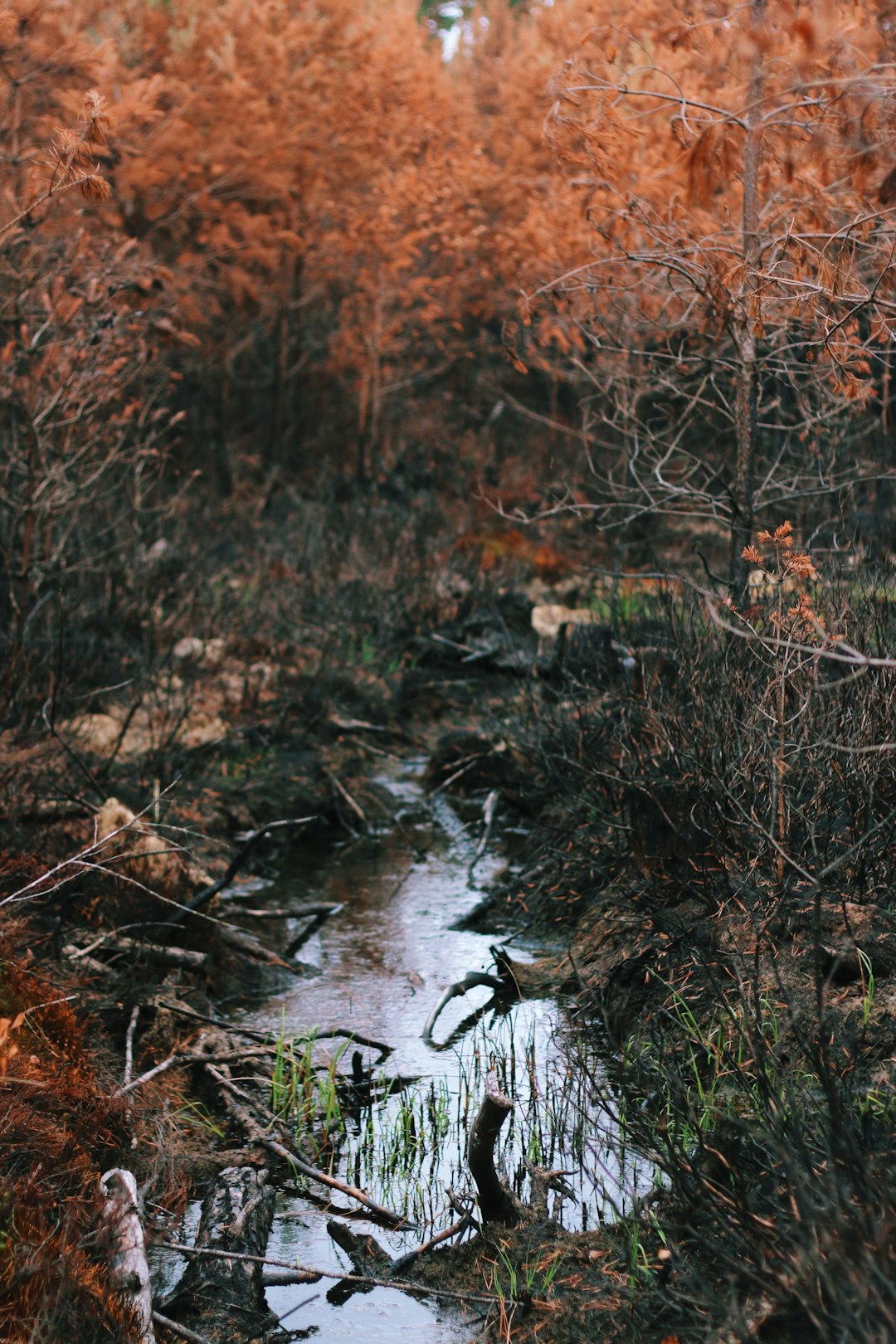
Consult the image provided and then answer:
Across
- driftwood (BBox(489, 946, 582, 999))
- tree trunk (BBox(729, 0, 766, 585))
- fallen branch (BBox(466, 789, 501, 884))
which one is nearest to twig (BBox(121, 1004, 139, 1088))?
driftwood (BBox(489, 946, 582, 999))

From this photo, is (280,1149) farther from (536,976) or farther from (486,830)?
(486,830)

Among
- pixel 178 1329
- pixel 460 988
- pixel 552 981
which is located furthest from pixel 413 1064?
pixel 178 1329

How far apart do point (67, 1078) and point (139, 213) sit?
1342 cm

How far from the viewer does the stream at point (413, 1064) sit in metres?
3.65

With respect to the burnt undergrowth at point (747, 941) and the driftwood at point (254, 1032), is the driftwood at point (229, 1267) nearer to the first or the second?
the driftwood at point (254, 1032)

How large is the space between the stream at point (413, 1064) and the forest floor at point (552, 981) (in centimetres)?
19

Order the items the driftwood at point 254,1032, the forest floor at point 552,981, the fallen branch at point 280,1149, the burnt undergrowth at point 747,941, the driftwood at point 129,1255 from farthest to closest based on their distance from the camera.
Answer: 1. the driftwood at point 254,1032
2. the fallen branch at point 280,1149
3. the driftwood at point 129,1255
4. the forest floor at point 552,981
5. the burnt undergrowth at point 747,941

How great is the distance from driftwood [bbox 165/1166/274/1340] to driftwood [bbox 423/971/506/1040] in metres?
1.35

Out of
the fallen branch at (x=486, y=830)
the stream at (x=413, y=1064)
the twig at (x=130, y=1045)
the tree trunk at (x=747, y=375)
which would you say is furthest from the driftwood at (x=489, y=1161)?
the fallen branch at (x=486, y=830)

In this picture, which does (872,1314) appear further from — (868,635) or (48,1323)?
(868,635)

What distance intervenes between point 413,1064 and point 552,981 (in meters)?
0.94

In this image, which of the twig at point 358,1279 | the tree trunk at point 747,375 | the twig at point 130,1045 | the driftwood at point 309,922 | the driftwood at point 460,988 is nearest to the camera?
the twig at point 358,1279

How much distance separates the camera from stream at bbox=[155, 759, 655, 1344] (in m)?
3.65

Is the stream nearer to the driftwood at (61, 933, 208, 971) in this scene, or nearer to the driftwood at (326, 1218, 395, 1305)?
the driftwood at (326, 1218, 395, 1305)
